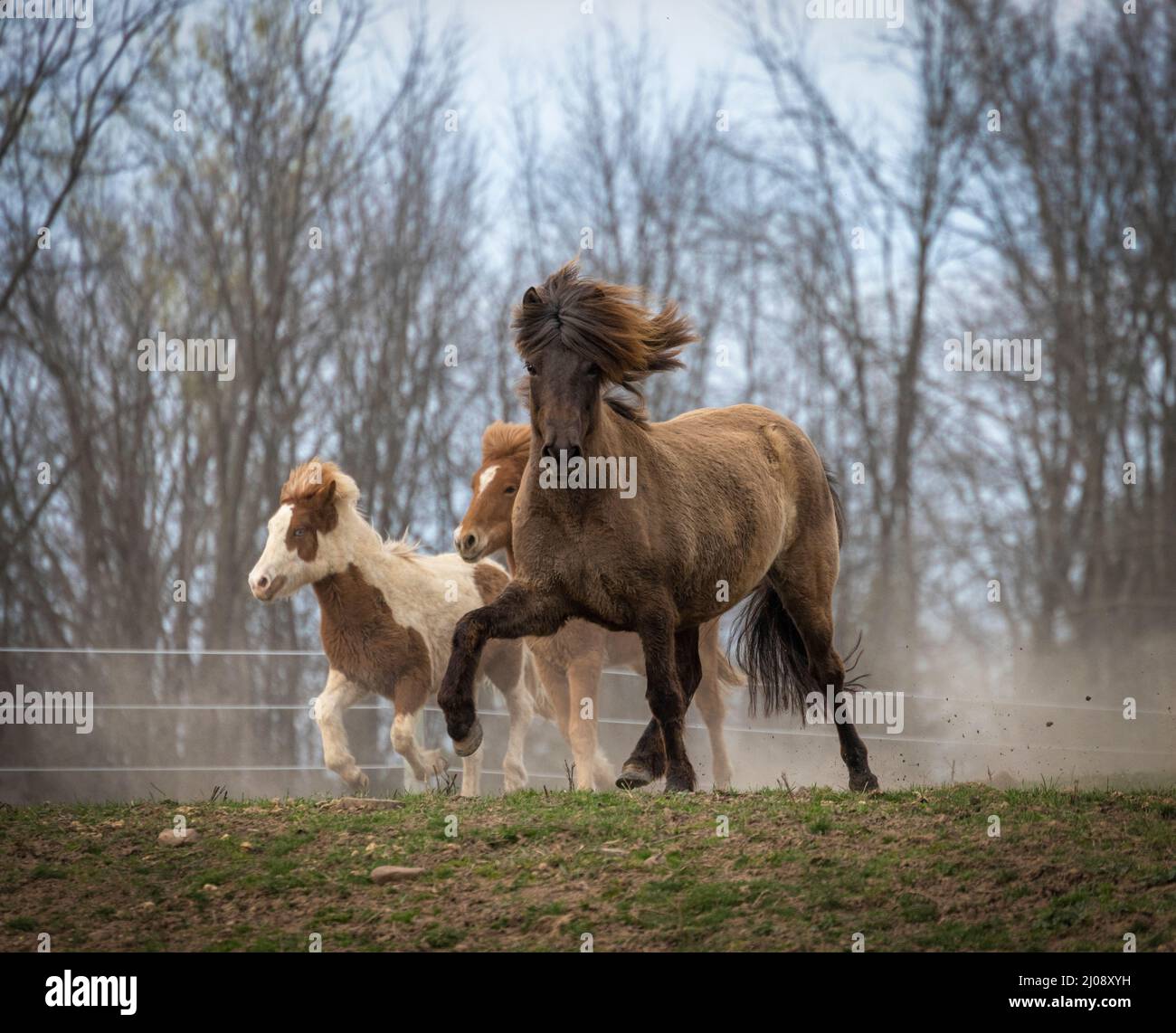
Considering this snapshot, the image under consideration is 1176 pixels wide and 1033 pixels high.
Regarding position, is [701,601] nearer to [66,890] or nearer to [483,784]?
[66,890]

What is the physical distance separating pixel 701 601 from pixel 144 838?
3.48 metres

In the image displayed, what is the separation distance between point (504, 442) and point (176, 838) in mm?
5161

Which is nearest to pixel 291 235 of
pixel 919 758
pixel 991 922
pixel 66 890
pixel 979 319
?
pixel 979 319

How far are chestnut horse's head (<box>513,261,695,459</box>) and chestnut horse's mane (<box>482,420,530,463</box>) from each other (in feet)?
11.3

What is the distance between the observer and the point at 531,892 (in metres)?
6.68

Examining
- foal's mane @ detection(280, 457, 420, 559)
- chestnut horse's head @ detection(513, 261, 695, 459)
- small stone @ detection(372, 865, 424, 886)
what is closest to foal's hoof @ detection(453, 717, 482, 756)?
small stone @ detection(372, 865, 424, 886)

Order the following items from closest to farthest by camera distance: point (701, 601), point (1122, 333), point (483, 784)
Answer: point (701, 601), point (483, 784), point (1122, 333)

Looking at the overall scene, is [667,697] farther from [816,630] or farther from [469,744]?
[816,630]

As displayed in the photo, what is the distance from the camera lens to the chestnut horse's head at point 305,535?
12352 millimetres

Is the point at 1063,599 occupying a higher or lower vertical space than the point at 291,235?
lower

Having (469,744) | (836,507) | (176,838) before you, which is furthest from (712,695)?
(176,838)

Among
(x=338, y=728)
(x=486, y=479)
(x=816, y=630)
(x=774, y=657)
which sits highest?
(x=486, y=479)

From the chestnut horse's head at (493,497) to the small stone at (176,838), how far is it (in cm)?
393

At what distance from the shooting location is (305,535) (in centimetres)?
1255
